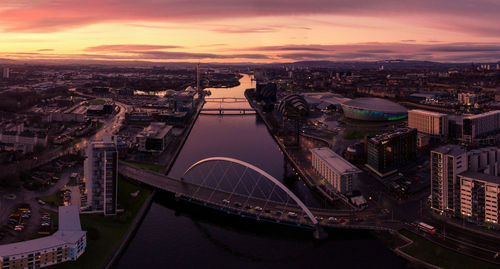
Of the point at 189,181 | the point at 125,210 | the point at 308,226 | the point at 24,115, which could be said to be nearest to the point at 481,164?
the point at 308,226

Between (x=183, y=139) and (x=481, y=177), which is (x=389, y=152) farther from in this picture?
(x=183, y=139)

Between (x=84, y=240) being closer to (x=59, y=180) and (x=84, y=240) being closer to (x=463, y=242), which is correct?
(x=59, y=180)

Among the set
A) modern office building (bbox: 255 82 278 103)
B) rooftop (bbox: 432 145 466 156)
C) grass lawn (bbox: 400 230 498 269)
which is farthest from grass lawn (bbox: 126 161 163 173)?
modern office building (bbox: 255 82 278 103)

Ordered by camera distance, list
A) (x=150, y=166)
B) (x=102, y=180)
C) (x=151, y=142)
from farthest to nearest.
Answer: (x=151, y=142) → (x=150, y=166) → (x=102, y=180)

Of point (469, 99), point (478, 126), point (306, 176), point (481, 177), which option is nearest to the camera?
point (481, 177)

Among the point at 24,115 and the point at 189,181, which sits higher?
the point at 24,115

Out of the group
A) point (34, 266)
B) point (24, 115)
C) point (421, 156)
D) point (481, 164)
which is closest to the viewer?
point (34, 266)

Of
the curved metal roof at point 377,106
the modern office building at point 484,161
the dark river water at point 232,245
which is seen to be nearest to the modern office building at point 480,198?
the modern office building at point 484,161

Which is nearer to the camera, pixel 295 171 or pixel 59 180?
pixel 59 180

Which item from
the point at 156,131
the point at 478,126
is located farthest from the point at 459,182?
the point at 156,131
